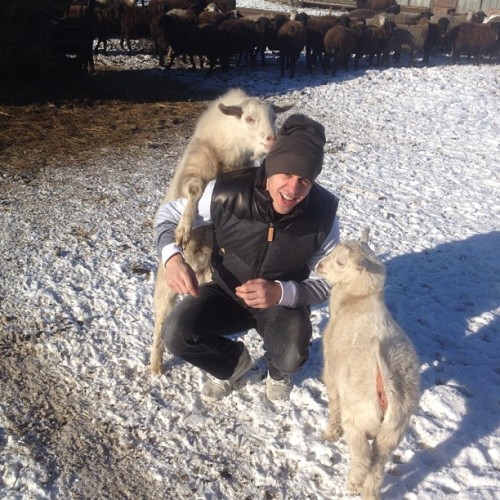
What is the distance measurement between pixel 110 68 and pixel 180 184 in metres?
9.59

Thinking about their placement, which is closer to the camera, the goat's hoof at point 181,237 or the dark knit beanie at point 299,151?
the dark knit beanie at point 299,151

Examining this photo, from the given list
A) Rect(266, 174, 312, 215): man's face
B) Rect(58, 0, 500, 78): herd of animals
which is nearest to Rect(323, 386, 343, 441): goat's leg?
Rect(266, 174, 312, 215): man's face

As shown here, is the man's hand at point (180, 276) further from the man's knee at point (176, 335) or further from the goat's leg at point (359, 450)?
the goat's leg at point (359, 450)

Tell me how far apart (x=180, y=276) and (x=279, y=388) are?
2.83 ft

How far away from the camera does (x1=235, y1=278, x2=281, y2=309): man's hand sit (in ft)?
8.58

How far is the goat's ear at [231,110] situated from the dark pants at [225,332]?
1.23 m

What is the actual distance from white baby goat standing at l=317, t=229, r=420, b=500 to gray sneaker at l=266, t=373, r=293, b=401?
12.2 inches

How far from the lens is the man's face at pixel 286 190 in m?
2.64

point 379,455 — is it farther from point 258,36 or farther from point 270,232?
point 258,36

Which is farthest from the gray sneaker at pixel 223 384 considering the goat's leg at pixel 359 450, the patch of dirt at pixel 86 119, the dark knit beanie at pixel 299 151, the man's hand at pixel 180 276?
the patch of dirt at pixel 86 119

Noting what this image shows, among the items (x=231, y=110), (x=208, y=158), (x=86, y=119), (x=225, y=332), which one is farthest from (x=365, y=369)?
(x=86, y=119)

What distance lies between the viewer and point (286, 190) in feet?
8.70

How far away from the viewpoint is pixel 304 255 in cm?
289

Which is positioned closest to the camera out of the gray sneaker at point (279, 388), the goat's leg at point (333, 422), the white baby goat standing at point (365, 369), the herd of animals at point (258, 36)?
the white baby goat standing at point (365, 369)
